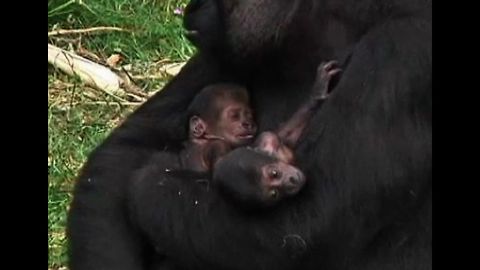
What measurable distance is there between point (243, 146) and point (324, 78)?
294mm

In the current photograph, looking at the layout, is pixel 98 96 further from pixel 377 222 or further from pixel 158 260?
pixel 377 222

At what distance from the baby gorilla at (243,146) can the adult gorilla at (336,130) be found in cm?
4

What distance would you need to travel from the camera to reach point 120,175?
11.1ft

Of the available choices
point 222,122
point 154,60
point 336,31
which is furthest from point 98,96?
point 336,31

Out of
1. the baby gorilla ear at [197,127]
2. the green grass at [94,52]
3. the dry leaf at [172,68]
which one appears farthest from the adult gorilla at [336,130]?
the dry leaf at [172,68]

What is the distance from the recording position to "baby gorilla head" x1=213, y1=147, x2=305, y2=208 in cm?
293

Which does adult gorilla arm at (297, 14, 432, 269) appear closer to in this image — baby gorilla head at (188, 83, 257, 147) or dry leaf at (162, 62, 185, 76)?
baby gorilla head at (188, 83, 257, 147)

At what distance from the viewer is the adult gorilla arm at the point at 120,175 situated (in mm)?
3277

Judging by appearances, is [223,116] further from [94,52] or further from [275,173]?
[94,52]

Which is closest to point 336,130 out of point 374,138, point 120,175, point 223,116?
point 374,138

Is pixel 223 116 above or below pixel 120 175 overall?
above

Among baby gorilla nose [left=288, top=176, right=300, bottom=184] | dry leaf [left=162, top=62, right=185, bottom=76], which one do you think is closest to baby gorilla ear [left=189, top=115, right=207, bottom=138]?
baby gorilla nose [left=288, top=176, right=300, bottom=184]

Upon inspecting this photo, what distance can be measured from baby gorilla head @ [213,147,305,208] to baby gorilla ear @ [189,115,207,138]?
0.94 ft

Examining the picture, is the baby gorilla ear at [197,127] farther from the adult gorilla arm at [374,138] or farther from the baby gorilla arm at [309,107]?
the adult gorilla arm at [374,138]
